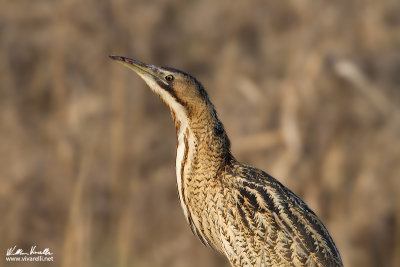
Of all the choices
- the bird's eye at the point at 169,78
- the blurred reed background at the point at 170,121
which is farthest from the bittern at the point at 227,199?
the blurred reed background at the point at 170,121

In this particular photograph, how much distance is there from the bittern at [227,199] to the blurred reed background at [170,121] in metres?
1.64

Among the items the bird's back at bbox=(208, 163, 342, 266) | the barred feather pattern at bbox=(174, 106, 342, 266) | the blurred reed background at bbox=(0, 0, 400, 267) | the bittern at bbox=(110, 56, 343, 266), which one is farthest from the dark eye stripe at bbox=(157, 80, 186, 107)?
the blurred reed background at bbox=(0, 0, 400, 267)

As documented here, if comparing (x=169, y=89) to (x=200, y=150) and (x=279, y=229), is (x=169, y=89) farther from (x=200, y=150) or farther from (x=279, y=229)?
(x=279, y=229)

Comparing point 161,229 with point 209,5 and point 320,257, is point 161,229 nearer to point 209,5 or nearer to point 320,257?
point 209,5

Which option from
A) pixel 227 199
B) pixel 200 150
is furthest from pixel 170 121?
pixel 227 199

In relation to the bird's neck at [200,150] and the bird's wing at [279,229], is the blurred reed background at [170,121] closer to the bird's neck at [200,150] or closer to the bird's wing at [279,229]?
the bird's neck at [200,150]

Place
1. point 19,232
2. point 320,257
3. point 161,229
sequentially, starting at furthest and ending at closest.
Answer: point 161,229 → point 19,232 → point 320,257

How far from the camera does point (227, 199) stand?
3.00 m

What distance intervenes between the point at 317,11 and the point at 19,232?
10.5ft

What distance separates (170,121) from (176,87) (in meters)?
4.51

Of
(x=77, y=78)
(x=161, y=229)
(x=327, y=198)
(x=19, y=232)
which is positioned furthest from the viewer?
(x=77, y=78)

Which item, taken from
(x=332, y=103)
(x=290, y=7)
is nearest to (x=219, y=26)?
(x=290, y=7)

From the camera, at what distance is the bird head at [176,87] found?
3.03 meters

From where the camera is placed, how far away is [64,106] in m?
6.11
